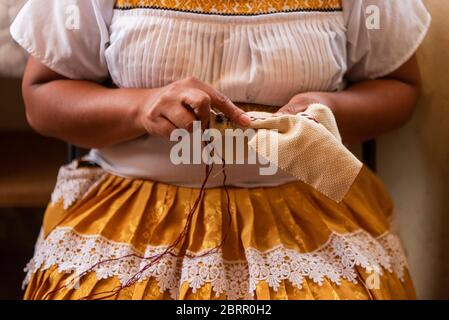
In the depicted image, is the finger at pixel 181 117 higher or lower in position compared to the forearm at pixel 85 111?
higher

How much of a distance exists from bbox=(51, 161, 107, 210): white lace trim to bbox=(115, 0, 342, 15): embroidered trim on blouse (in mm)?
227

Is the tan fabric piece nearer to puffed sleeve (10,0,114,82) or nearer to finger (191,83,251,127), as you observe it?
finger (191,83,251,127)

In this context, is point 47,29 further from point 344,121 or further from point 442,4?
point 442,4

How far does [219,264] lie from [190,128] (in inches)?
6.4

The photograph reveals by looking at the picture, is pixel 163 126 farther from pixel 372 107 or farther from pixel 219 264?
pixel 372 107

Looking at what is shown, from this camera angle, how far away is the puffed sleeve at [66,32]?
0.79 m

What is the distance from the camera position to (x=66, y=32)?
80 cm

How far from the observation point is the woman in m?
0.75

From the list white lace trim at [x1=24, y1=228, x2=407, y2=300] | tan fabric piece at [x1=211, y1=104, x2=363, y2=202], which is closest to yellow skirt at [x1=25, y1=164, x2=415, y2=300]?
white lace trim at [x1=24, y1=228, x2=407, y2=300]

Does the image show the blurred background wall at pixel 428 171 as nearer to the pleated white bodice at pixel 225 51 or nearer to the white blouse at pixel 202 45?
the white blouse at pixel 202 45

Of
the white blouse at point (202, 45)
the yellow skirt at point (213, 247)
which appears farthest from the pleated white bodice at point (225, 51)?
the yellow skirt at point (213, 247)

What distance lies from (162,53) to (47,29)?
0.52 ft

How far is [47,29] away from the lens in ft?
2.67

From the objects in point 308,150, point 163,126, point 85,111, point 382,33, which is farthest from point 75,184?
point 382,33
